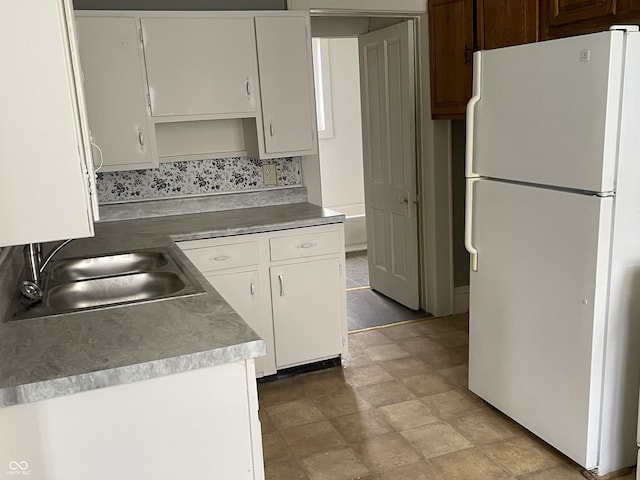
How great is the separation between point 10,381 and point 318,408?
1924mm

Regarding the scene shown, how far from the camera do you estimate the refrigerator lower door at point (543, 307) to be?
225 cm

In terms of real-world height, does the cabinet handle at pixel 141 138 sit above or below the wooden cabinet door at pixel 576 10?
below

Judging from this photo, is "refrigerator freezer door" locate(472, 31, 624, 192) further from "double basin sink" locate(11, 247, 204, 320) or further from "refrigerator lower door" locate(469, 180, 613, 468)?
"double basin sink" locate(11, 247, 204, 320)

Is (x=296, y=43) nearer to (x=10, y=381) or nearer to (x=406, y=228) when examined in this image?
(x=406, y=228)

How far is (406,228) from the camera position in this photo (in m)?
4.38

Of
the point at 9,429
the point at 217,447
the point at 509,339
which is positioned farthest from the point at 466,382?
the point at 9,429

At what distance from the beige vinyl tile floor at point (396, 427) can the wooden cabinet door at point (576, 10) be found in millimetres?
1887

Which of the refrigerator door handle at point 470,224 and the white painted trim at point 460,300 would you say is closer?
the refrigerator door handle at point 470,224

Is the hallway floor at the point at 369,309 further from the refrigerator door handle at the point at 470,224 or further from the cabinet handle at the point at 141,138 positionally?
the cabinet handle at the point at 141,138

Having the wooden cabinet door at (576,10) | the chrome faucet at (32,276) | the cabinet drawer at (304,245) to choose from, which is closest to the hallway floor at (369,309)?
the cabinet drawer at (304,245)

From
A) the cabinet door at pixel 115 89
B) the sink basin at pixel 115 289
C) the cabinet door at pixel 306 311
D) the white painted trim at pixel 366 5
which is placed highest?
the white painted trim at pixel 366 5

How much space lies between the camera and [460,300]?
4.38 meters

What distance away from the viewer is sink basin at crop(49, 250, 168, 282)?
8.39 feet

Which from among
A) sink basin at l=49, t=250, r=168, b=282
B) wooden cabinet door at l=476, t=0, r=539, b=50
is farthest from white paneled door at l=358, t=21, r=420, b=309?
sink basin at l=49, t=250, r=168, b=282
